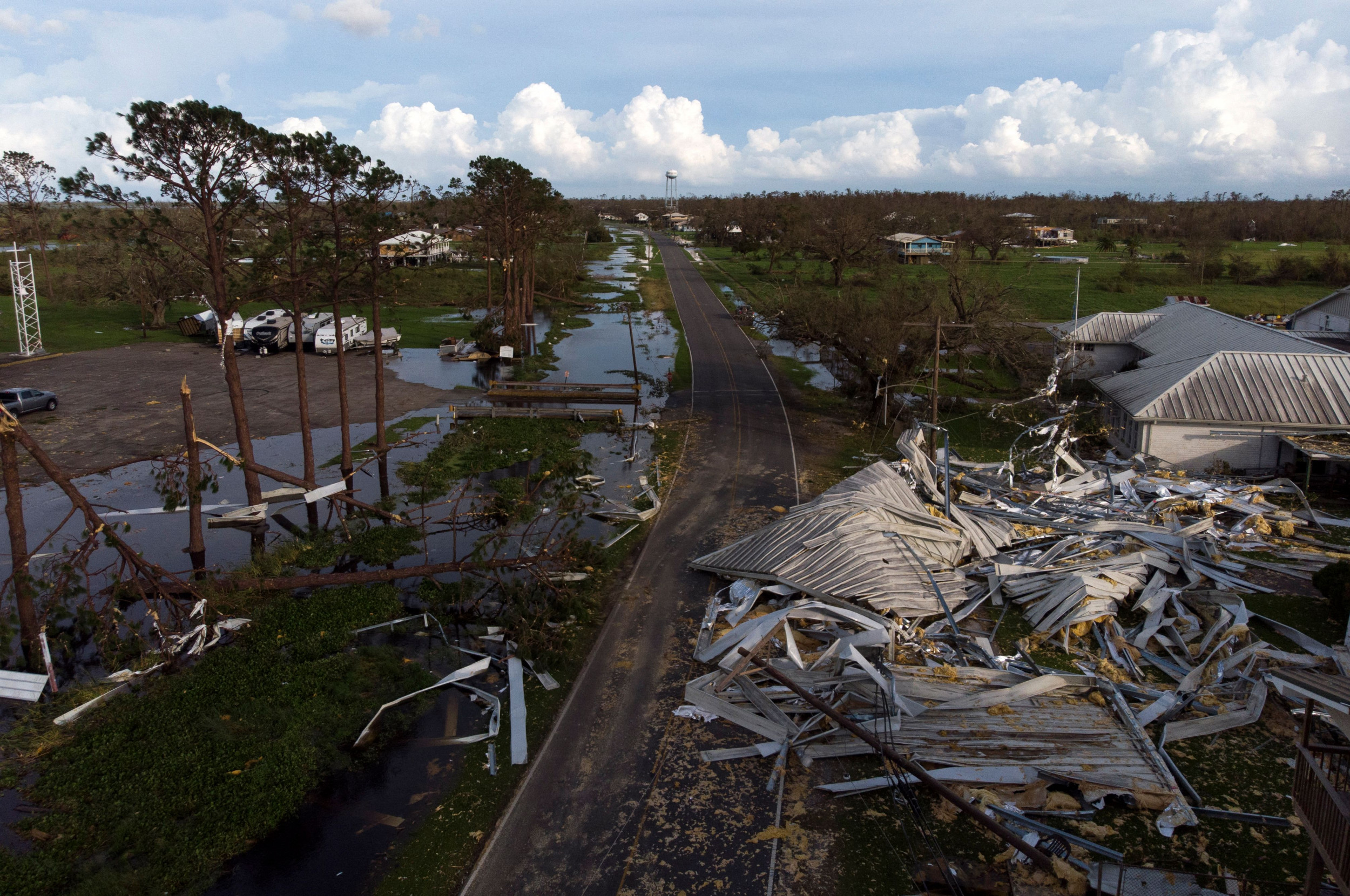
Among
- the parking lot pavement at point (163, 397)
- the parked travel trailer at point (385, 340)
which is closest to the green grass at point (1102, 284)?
the parked travel trailer at point (385, 340)

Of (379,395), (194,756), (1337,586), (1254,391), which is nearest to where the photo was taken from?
(194,756)

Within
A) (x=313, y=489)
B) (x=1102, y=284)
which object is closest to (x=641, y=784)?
(x=313, y=489)

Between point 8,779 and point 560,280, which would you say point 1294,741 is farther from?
point 560,280

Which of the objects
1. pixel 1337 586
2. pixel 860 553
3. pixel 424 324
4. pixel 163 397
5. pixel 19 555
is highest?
pixel 424 324

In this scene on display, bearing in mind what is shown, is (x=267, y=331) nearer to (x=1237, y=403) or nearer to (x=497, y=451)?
(x=497, y=451)

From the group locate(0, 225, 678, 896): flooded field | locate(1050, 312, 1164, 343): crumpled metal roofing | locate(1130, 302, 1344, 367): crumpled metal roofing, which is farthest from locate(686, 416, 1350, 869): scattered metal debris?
locate(1050, 312, 1164, 343): crumpled metal roofing

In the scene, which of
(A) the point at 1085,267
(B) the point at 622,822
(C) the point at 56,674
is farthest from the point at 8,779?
(A) the point at 1085,267
